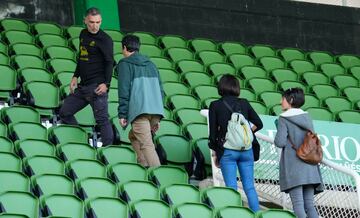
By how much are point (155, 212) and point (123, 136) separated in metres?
2.55

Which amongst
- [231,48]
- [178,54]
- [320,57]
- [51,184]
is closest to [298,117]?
[51,184]

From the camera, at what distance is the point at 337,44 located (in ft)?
60.3

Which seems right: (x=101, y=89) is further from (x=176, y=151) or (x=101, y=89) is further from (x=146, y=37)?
(x=146, y=37)

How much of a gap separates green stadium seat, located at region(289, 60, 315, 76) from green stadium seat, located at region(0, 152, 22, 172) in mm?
6087

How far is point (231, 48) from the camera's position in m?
16.7

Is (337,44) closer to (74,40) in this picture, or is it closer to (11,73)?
(74,40)

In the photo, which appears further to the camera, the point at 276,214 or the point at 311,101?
the point at 311,101

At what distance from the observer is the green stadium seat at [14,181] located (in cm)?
1031

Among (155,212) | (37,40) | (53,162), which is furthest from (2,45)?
(155,212)

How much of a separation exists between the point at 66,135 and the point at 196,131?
145cm

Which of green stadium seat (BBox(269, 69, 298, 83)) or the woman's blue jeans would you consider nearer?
the woman's blue jeans

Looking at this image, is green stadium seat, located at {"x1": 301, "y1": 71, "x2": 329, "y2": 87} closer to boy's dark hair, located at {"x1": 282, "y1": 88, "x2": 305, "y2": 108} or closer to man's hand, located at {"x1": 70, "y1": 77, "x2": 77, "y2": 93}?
man's hand, located at {"x1": 70, "y1": 77, "x2": 77, "y2": 93}

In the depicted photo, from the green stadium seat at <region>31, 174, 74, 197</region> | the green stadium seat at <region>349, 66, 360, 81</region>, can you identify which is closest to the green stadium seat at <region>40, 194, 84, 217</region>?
the green stadium seat at <region>31, 174, 74, 197</region>

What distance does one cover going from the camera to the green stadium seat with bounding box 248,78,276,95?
1493 cm
